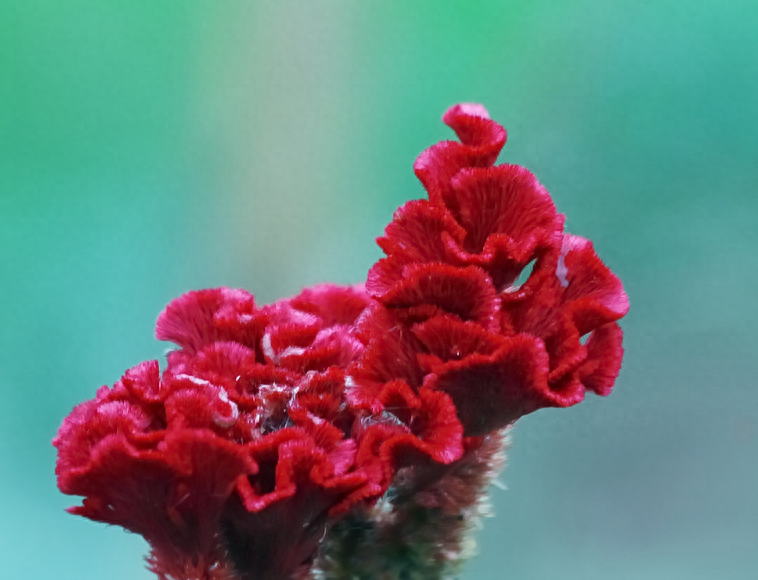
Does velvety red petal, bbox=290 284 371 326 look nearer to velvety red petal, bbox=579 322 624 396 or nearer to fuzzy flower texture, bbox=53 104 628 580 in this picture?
fuzzy flower texture, bbox=53 104 628 580

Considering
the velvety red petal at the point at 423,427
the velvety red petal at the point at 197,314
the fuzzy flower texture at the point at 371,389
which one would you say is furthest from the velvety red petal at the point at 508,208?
the velvety red petal at the point at 197,314

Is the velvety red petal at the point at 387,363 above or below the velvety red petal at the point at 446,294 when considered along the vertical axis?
below

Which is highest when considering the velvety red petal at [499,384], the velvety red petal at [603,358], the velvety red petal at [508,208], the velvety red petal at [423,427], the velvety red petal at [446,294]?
the velvety red petal at [508,208]

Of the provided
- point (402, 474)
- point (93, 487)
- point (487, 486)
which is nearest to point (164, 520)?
point (93, 487)

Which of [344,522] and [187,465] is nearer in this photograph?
[187,465]

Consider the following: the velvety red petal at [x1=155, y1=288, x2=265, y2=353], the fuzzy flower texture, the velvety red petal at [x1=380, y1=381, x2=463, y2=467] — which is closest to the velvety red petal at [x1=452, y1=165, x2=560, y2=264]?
the fuzzy flower texture

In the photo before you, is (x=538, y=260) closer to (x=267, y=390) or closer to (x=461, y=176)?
(x=461, y=176)

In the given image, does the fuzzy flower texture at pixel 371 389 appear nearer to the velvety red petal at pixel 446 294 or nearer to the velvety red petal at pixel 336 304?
the velvety red petal at pixel 446 294

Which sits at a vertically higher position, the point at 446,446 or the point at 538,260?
the point at 538,260

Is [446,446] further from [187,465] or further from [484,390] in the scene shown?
[187,465]
